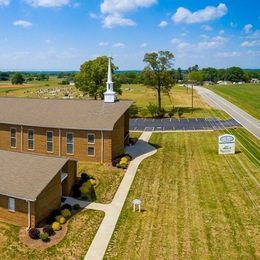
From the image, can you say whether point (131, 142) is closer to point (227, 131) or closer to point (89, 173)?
point (89, 173)

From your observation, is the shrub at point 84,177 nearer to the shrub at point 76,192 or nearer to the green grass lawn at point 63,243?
the shrub at point 76,192

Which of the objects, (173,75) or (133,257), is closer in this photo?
(133,257)

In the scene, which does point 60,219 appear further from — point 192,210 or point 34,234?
point 192,210

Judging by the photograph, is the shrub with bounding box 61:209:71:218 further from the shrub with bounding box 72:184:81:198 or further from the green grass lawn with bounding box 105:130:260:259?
the green grass lawn with bounding box 105:130:260:259

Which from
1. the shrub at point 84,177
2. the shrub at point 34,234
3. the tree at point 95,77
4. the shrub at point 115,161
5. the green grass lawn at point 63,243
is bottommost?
the green grass lawn at point 63,243

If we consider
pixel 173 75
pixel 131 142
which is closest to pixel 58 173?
pixel 131 142

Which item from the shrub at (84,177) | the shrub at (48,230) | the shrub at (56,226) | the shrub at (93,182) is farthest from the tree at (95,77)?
the shrub at (48,230)

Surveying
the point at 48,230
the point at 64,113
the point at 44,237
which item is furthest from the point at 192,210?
the point at 64,113
